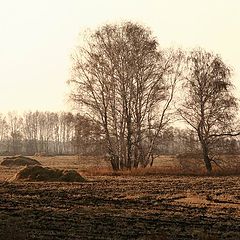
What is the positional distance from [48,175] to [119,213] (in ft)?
53.4

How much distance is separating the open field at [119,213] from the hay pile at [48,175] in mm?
6060

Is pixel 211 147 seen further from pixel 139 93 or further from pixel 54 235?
pixel 54 235

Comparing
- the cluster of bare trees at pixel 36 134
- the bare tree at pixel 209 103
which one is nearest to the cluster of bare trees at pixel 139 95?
the bare tree at pixel 209 103

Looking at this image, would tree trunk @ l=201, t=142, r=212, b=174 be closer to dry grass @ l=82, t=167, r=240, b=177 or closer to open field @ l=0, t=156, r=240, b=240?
dry grass @ l=82, t=167, r=240, b=177

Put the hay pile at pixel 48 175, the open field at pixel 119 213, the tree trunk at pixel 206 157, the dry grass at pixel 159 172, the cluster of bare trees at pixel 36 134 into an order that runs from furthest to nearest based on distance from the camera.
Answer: the cluster of bare trees at pixel 36 134, the tree trunk at pixel 206 157, the dry grass at pixel 159 172, the hay pile at pixel 48 175, the open field at pixel 119 213

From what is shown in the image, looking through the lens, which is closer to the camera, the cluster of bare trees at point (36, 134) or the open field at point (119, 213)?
the open field at point (119, 213)

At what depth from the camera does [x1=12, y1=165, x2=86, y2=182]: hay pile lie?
3092cm

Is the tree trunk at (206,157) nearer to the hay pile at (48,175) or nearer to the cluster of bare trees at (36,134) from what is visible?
the hay pile at (48,175)

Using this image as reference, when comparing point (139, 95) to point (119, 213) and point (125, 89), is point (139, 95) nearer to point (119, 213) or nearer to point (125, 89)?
point (125, 89)

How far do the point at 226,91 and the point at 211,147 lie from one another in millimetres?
4924

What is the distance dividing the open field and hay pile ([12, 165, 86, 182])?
606 cm

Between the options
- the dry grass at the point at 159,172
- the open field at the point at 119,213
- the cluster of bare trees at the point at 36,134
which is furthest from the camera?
the cluster of bare trees at the point at 36,134

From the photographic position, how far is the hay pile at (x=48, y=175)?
30.9 m

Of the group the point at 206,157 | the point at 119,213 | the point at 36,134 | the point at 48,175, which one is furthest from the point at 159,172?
the point at 36,134
